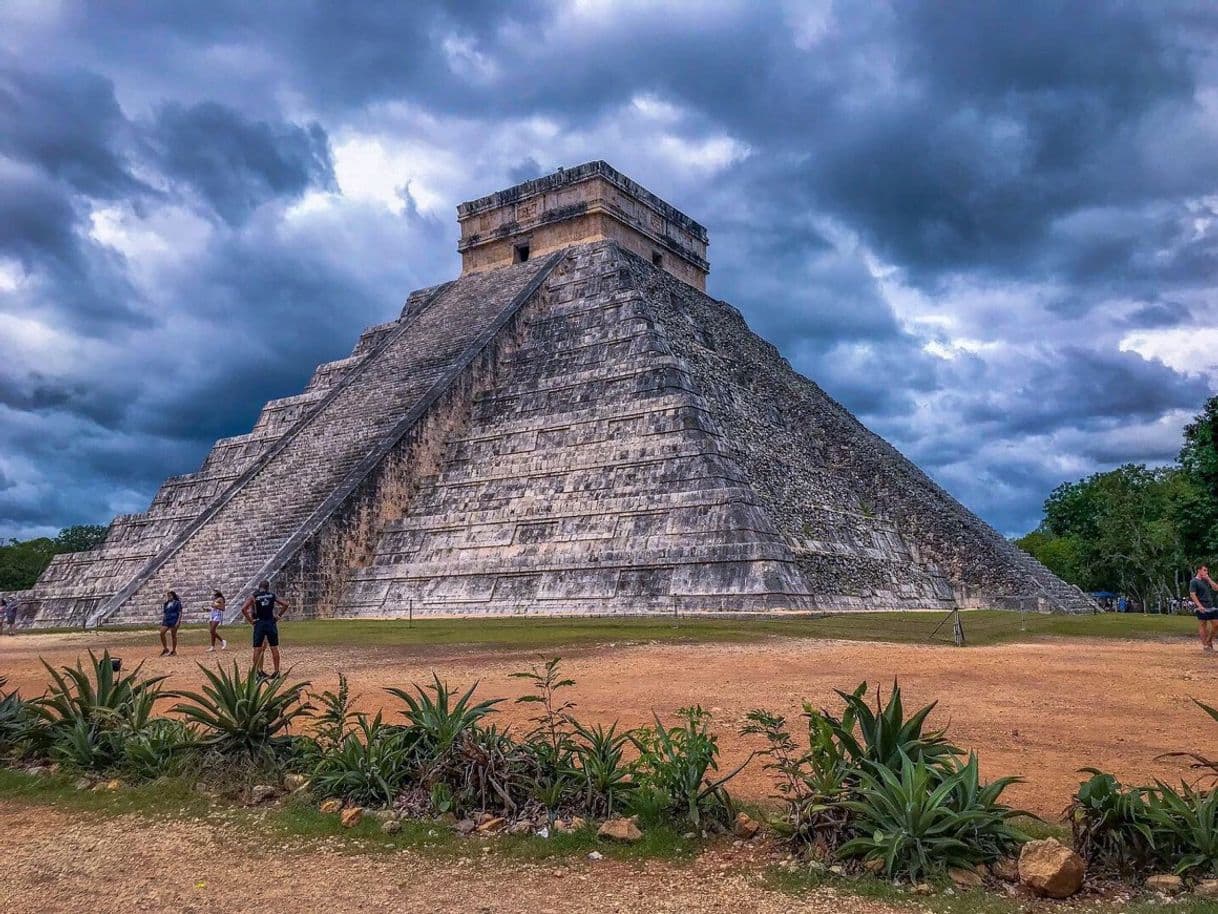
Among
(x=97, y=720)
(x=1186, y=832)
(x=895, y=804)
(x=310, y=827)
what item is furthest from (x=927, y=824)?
(x=97, y=720)

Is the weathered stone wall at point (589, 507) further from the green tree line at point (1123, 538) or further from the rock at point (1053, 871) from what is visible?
the green tree line at point (1123, 538)

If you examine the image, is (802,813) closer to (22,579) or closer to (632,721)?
(632,721)

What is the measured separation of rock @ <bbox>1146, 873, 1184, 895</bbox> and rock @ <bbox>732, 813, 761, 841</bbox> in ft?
5.24

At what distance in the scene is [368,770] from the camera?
509 centimetres

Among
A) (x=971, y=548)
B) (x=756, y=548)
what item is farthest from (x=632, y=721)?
(x=971, y=548)

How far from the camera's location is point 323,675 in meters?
9.75

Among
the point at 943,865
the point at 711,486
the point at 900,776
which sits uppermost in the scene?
the point at 711,486

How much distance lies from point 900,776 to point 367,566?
15471 millimetres

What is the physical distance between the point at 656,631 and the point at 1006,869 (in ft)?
29.9

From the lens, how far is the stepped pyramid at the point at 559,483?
16.2m

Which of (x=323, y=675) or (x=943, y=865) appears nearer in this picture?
(x=943, y=865)

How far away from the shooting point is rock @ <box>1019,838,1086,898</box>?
367cm

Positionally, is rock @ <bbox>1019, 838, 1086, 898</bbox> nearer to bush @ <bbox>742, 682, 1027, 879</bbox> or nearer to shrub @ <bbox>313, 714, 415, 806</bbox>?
bush @ <bbox>742, 682, 1027, 879</bbox>

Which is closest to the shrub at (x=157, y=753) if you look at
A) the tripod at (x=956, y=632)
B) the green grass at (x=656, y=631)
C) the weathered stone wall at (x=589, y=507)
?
the green grass at (x=656, y=631)
